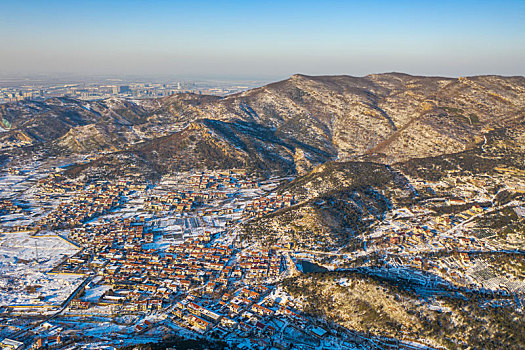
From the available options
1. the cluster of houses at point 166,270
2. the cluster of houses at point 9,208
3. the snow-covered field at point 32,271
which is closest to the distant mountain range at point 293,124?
the cluster of houses at point 9,208

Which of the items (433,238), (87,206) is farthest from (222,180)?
(433,238)

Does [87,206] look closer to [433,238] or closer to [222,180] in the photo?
[222,180]

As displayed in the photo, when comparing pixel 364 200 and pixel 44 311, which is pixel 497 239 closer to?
pixel 364 200

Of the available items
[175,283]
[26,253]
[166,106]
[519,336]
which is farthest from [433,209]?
[166,106]

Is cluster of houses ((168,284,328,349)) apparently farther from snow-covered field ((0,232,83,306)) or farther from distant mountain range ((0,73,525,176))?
distant mountain range ((0,73,525,176))

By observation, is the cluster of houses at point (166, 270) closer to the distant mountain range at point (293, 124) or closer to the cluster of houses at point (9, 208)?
the cluster of houses at point (9, 208)
